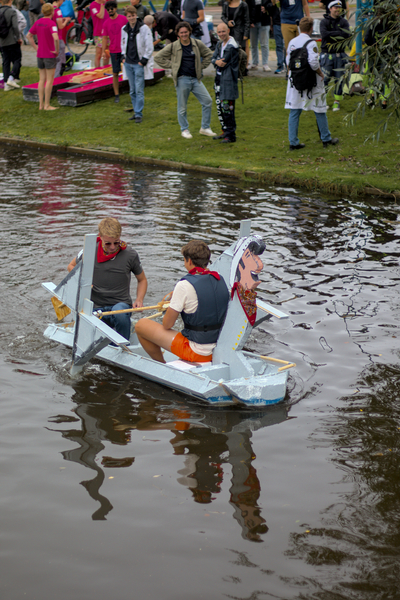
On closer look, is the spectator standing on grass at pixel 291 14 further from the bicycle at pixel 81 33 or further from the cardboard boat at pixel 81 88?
the bicycle at pixel 81 33

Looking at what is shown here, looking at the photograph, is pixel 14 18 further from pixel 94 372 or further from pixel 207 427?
pixel 207 427

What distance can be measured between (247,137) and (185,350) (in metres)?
→ 10.2

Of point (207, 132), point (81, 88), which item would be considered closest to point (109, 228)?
point (207, 132)

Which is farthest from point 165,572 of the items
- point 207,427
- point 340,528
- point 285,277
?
point 285,277

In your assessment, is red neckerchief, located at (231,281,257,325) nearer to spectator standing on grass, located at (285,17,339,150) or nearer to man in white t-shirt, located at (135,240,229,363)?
man in white t-shirt, located at (135,240,229,363)

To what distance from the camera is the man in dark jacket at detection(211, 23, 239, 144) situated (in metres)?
14.0

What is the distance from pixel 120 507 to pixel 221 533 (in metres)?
0.72

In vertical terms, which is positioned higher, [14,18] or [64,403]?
[14,18]

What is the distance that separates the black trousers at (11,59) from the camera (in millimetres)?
20547

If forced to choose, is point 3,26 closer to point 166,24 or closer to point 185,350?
point 166,24

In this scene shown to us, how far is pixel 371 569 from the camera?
3957 mm

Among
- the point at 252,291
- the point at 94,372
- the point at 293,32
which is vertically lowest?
the point at 94,372

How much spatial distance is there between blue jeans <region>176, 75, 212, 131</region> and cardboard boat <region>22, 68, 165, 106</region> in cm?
417

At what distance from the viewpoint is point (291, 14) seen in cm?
1689
